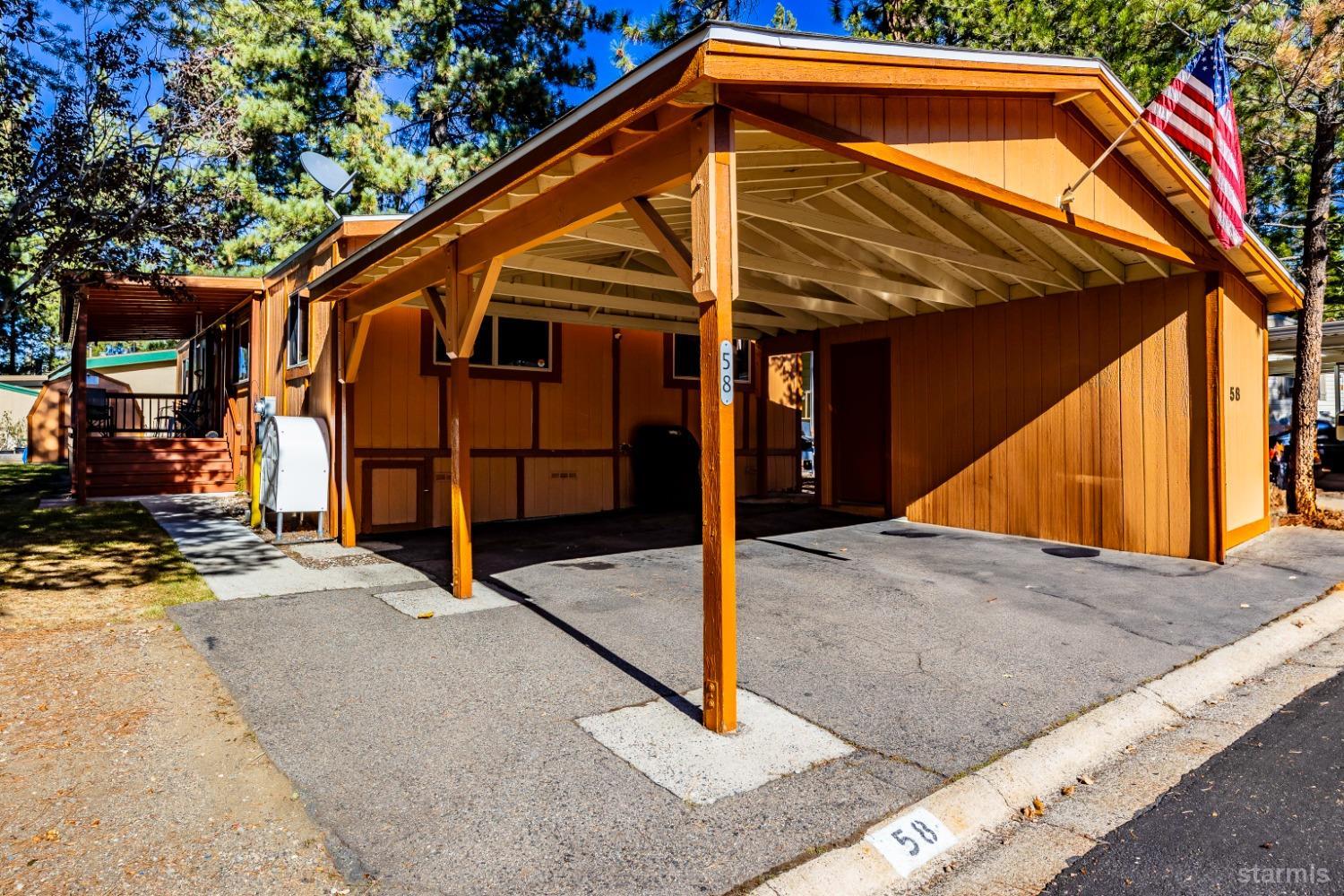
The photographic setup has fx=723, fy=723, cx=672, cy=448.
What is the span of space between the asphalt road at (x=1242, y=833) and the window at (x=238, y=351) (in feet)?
41.9

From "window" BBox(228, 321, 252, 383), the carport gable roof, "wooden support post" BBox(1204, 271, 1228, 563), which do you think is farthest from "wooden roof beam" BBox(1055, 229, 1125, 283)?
"window" BBox(228, 321, 252, 383)

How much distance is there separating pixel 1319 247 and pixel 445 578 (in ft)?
37.7

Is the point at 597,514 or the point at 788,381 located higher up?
the point at 788,381

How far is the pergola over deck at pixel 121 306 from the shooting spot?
939 centimetres

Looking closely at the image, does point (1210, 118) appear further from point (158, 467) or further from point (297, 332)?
point (158, 467)

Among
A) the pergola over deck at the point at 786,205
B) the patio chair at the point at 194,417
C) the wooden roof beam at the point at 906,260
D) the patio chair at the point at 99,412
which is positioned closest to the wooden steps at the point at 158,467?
the patio chair at the point at 99,412

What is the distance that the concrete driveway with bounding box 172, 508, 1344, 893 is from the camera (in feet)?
7.77

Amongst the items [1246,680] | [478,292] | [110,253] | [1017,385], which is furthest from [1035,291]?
[110,253]

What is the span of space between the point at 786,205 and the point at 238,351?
437 inches

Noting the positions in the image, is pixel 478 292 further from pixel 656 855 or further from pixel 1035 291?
pixel 1035 291

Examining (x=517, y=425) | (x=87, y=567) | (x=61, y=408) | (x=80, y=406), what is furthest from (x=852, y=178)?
(x=61, y=408)

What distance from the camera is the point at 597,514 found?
10062 mm

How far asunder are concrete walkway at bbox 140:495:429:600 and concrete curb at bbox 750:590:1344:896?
14.6 feet
